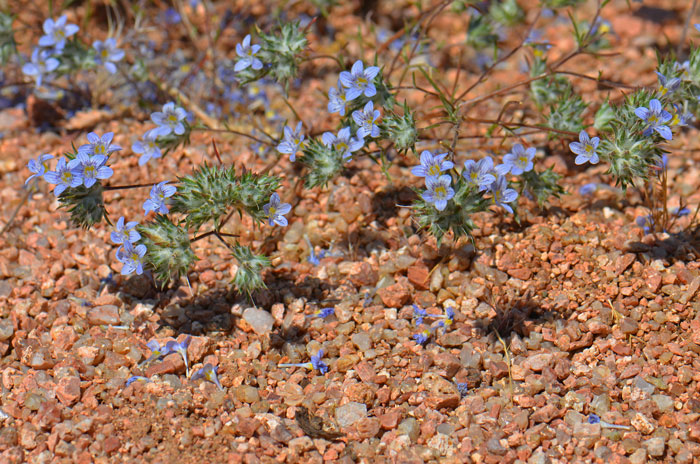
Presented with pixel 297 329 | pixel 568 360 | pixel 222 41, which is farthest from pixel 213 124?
pixel 568 360

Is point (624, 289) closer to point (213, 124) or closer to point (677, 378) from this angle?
point (677, 378)

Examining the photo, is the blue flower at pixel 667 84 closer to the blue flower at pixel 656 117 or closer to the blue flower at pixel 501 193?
the blue flower at pixel 656 117

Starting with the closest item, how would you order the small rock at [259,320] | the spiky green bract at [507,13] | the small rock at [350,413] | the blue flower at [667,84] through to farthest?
the small rock at [350,413], the blue flower at [667,84], the small rock at [259,320], the spiky green bract at [507,13]

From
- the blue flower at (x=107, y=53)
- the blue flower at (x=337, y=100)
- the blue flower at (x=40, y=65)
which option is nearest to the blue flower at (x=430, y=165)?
the blue flower at (x=337, y=100)

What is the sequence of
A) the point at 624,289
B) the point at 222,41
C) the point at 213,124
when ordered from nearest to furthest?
the point at 624,289, the point at 213,124, the point at 222,41

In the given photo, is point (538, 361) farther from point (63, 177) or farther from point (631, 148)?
point (63, 177)

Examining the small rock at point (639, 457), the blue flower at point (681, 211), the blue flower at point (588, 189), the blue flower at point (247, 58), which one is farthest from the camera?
the blue flower at point (588, 189)

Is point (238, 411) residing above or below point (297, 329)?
below
